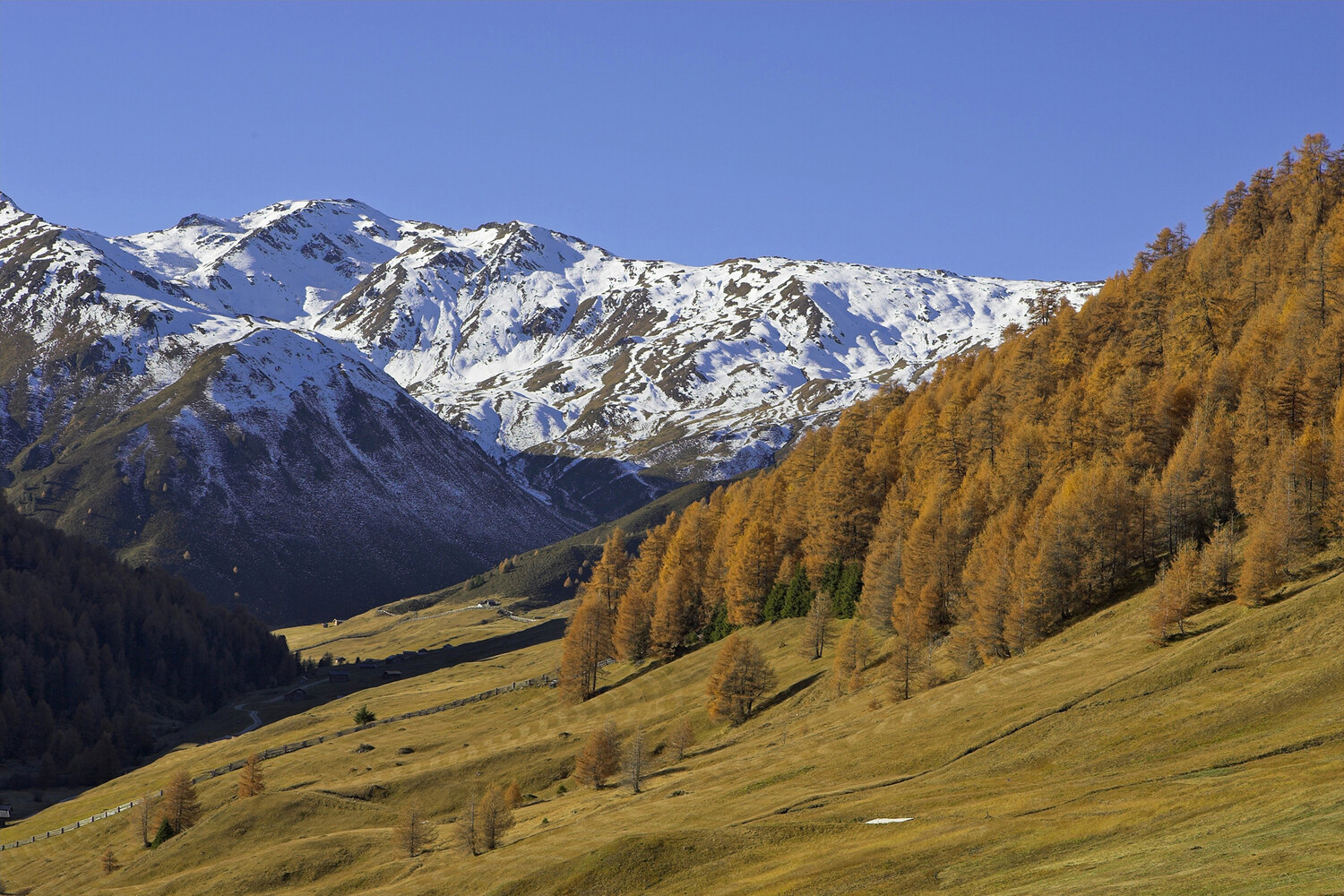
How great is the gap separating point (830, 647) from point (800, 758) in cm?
3695

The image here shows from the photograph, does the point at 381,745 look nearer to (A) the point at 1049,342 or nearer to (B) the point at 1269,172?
(A) the point at 1049,342

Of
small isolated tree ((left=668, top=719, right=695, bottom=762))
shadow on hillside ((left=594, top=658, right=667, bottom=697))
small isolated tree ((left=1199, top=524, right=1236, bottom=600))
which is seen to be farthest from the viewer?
shadow on hillside ((left=594, top=658, right=667, bottom=697))

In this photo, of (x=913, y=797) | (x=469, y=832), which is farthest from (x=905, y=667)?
(x=469, y=832)

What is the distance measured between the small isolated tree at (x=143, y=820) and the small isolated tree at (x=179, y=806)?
1667mm

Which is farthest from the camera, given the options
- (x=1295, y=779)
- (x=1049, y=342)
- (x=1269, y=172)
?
(x=1269, y=172)

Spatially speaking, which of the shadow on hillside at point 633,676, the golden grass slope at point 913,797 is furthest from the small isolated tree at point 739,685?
the shadow on hillside at point 633,676

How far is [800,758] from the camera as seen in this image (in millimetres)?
84938

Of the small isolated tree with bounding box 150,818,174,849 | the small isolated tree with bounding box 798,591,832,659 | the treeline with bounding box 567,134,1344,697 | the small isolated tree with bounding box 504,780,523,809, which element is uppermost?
the treeline with bounding box 567,134,1344,697

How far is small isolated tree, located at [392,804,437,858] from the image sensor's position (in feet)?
290

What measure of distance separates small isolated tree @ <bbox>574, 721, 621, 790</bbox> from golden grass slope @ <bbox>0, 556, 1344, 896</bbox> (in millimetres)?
2401

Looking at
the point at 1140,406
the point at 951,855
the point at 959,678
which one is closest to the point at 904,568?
the point at 959,678

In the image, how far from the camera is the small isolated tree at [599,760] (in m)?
100

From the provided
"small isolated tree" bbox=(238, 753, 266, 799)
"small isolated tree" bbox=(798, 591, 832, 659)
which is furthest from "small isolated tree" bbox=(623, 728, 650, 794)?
"small isolated tree" bbox=(238, 753, 266, 799)

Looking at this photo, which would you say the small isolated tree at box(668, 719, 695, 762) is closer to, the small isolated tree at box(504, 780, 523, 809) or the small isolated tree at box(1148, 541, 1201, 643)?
the small isolated tree at box(504, 780, 523, 809)
